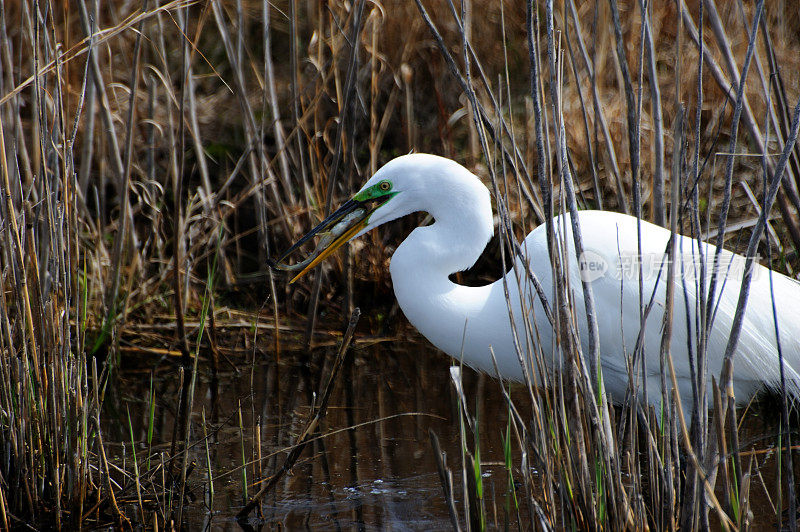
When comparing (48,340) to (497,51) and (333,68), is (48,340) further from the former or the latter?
(497,51)

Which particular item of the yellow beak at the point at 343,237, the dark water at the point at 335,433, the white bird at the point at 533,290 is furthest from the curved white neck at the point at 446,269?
the dark water at the point at 335,433

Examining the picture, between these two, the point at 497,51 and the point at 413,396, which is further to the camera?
the point at 497,51

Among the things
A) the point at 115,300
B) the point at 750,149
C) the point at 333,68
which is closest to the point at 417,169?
the point at 333,68

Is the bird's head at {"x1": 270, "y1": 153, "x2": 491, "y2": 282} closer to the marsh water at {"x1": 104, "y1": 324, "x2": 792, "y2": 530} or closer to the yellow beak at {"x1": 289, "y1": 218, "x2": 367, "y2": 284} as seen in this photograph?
the yellow beak at {"x1": 289, "y1": 218, "x2": 367, "y2": 284}

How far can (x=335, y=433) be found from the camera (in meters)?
2.69

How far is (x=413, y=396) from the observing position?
3.28 meters

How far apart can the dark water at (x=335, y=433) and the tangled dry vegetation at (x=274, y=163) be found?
14 cm

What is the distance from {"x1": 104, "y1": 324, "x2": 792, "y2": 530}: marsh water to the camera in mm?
2383

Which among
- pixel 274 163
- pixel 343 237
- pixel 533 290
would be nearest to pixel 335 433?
pixel 343 237

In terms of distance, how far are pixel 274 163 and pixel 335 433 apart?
6.05 ft

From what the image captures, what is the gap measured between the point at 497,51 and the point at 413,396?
2507mm

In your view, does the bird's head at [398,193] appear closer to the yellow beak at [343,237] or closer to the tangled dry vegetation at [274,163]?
the yellow beak at [343,237]

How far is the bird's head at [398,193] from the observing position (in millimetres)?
2648

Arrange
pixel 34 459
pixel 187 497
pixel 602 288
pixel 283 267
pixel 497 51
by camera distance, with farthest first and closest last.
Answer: pixel 497 51 < pixel 283 267 < pixel 602 288 < pixel 187 497 < pixel 34 459
